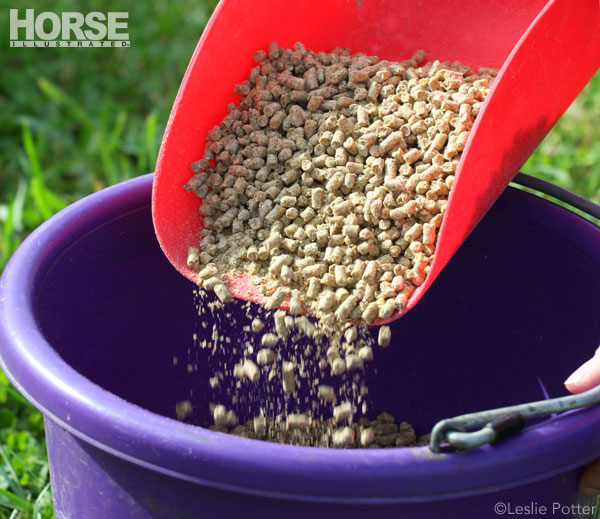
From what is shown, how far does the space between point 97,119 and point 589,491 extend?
6.87 ft

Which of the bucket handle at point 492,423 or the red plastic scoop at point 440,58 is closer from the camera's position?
the bucket handle at point 492,423

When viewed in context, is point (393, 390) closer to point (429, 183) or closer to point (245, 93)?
point (429, 183)

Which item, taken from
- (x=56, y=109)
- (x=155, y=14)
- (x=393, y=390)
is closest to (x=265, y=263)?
(x=393, y=390)

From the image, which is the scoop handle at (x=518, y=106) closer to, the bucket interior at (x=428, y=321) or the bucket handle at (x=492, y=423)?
the bucket interior at (x=428, y=321)

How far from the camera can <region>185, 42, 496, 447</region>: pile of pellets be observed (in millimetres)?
1194

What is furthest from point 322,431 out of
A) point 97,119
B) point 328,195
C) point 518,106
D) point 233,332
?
point 97,119

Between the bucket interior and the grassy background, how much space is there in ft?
2.25

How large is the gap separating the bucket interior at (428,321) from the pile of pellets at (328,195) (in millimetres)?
141

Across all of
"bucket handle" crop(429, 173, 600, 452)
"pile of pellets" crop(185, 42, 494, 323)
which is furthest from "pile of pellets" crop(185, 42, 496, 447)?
"bucket handle" crop(429, 173, 600, 452)

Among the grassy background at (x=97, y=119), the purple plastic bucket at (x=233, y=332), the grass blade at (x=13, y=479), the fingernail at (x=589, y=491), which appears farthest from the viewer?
the grassy background at (x=97, y=119)

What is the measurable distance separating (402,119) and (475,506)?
26.7 inches

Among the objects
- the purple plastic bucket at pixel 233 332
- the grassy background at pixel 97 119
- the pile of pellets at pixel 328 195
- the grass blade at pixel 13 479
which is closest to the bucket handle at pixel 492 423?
the purple plastic bucket at pixel 233 332

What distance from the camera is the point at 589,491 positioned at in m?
0.96

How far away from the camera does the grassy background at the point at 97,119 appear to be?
2.29 metres
